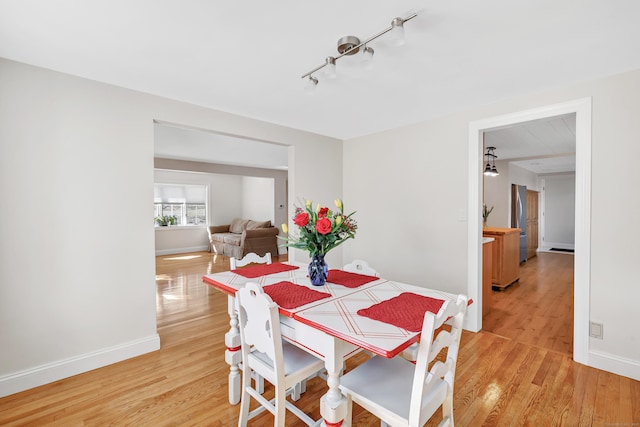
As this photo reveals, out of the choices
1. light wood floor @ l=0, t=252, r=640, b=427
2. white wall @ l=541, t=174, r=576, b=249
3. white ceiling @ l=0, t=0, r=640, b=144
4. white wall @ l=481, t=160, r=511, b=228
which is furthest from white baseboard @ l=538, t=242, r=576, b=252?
white ceiling @ l=0, t=0, r=640, b=144

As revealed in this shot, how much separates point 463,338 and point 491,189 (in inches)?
172

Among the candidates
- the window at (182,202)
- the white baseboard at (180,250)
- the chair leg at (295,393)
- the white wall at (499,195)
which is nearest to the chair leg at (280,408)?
the chair leg at (295,393)

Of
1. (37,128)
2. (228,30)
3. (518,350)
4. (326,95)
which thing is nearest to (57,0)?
(228,30)

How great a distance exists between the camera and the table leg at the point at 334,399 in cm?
123

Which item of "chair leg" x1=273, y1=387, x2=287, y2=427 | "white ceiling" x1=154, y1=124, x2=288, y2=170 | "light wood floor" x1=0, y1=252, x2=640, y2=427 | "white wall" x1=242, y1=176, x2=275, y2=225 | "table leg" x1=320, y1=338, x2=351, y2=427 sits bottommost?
"light wood floor" x1=0, y1=252, x2=640, y2=427

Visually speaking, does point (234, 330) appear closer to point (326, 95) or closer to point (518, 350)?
point (326, 95)

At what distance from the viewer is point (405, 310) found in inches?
56.0

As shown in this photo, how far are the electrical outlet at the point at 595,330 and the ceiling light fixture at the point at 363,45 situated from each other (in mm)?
2590

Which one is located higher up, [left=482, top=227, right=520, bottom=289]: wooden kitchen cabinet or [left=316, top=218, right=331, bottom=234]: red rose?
[left=316, top=218, right=331, bottom=234]: red rose

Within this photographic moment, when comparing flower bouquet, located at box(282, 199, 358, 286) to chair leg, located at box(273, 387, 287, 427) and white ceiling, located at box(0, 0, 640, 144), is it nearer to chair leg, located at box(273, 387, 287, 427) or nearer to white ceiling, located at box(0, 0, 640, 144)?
chair leg, located at box(273, 387, 287, 427)

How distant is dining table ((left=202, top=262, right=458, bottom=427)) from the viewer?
120cm

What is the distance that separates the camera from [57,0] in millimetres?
1399

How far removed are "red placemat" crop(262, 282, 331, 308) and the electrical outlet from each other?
2217 millimetres

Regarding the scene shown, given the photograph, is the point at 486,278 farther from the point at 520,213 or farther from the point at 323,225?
the point at 520,213
